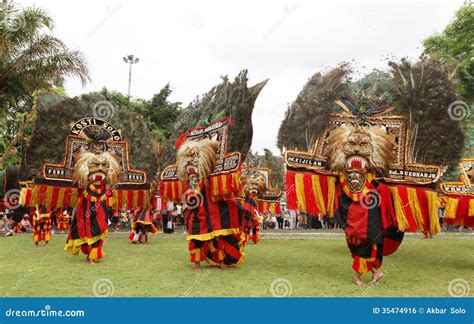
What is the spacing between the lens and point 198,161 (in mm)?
8438

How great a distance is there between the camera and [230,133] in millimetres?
8578

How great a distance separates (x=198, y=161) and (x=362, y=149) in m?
2.78

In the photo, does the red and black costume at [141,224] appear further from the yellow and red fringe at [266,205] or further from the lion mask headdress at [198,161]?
the lion mask headdress at [198,161]

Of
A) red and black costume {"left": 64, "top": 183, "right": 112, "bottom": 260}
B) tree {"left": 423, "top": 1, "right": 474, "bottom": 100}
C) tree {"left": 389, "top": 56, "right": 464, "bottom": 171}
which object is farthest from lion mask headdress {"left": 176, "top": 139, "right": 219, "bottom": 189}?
tree {"left": 423, "top": 1, "right": 474, "bottom": 100}

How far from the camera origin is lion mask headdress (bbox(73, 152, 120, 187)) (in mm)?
9328

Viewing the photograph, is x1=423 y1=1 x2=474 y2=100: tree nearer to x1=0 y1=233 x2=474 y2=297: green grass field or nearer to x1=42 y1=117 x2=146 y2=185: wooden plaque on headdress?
x1=0 y1=233 x2=474 y2=297: green grass field

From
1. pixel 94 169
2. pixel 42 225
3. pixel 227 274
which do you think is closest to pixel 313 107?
pixel 94 169

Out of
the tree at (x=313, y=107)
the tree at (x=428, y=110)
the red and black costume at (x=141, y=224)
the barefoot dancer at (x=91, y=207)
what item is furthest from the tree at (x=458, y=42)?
the barefoot dancer at (x=91, y=207)

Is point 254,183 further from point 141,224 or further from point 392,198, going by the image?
point 392,198

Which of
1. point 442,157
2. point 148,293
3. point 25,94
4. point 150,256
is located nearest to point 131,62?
point 25,94

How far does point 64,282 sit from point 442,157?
719 centimetres

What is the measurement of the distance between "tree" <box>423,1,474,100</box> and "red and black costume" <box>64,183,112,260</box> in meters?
21.9

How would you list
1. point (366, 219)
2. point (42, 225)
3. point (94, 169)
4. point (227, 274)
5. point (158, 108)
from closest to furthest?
point (366, 219), point (227, 274), point (94, 169), point (42, 225), point (158, 108)

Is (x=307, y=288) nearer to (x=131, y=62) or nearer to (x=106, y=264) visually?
(x=106, y=264)
